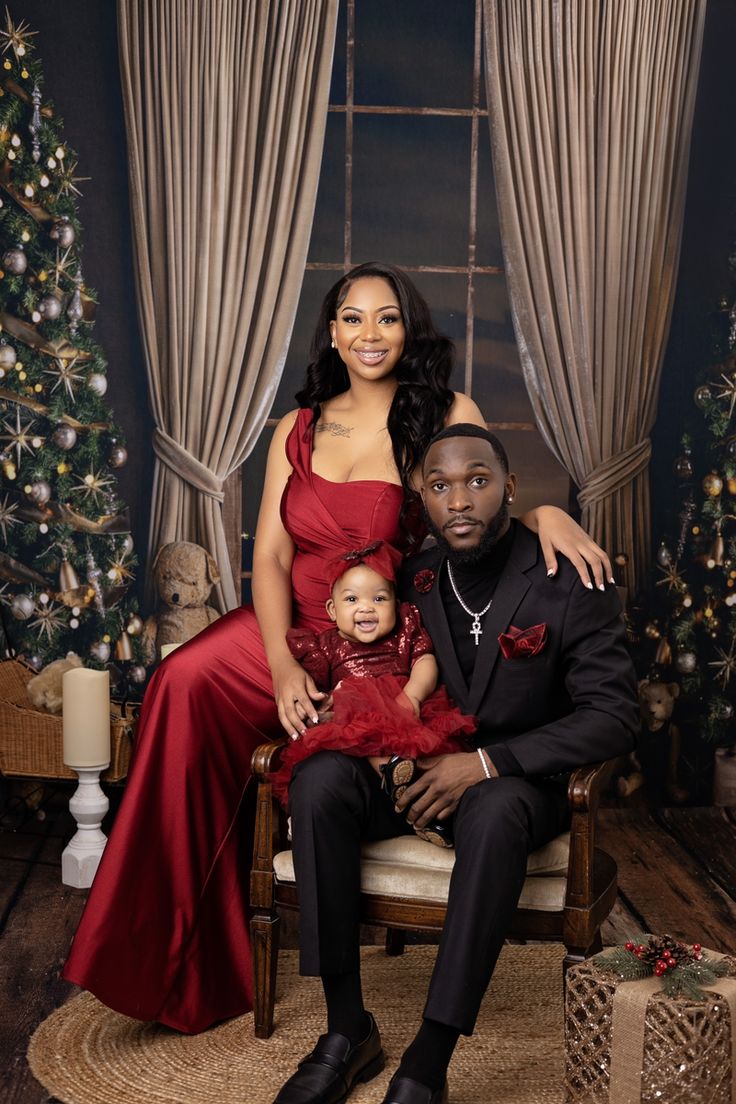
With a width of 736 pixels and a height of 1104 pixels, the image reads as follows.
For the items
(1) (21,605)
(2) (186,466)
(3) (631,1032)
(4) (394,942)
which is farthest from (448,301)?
(3) (631,1032)

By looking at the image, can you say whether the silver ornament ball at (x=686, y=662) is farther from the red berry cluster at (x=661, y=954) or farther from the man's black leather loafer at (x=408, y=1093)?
the man's black leather loafer at (x=408, y=1093)

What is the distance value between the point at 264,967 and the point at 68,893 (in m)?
1.35

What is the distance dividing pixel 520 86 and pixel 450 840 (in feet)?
11.5

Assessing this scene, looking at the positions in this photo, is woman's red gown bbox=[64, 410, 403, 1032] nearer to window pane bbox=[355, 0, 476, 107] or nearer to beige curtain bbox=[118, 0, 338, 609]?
beige curtain bbox=[118, 0, 338, 609]

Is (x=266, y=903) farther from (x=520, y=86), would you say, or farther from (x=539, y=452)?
(x=520, y=86)

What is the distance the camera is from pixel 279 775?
10.3ft

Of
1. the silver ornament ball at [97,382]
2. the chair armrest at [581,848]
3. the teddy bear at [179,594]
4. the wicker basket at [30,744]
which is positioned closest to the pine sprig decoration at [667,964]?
the chair armrest at [581,848]

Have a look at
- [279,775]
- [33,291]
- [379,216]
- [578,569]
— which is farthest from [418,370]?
[33,291]

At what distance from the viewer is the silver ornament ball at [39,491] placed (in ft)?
17.4

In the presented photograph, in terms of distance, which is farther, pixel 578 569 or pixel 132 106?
pixel 132 106

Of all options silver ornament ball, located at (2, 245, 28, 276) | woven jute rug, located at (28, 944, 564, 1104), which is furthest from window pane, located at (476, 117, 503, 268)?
woven jute rug, located at (28, 944, 564, 1104)

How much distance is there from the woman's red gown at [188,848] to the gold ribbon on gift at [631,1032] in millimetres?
1223

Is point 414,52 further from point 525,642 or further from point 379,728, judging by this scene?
point 379,728

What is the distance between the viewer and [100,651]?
5.42m
